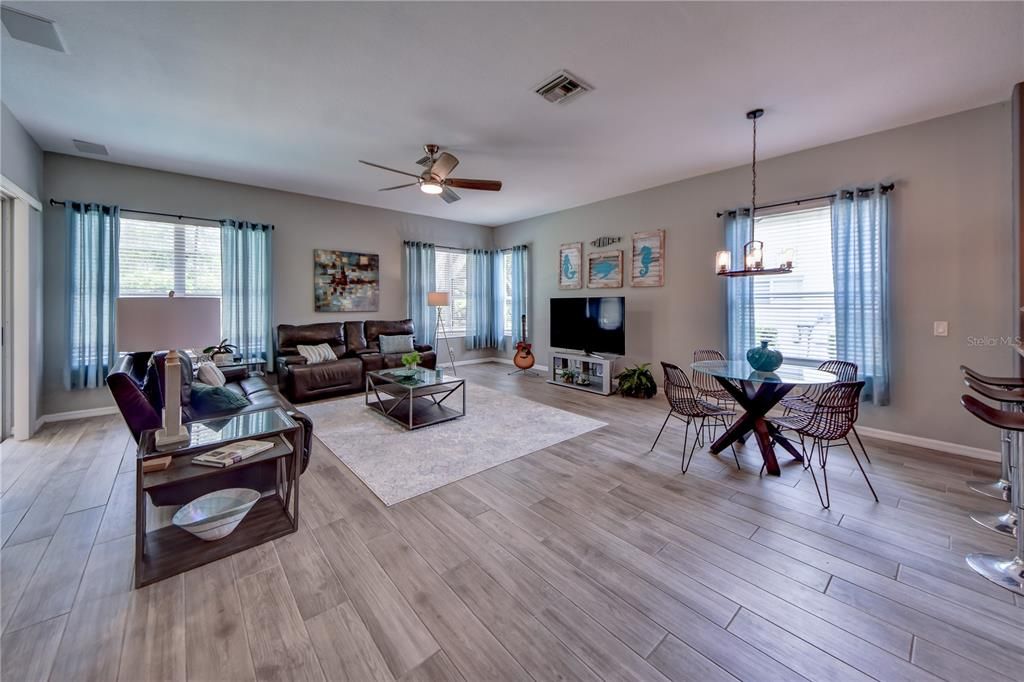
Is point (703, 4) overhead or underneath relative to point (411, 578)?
overhead

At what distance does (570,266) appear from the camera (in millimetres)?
6727

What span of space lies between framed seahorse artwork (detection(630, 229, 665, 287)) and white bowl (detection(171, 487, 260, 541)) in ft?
16.8

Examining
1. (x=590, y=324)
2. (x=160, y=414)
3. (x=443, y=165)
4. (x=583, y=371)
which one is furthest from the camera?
(x=583, y=371)

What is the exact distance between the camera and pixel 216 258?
5141mm

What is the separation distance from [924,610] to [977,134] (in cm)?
387

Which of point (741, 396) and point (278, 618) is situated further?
point (741, 396)

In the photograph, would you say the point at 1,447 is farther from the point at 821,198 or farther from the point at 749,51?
the point at 821,198

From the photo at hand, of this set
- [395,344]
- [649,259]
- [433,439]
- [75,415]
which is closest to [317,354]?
[395,344]

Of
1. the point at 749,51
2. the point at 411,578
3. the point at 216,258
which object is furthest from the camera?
the point at 216,258

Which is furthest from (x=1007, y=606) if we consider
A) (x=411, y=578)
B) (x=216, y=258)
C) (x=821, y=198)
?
(x=216, y=258)

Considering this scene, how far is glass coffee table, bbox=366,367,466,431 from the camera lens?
407 cm

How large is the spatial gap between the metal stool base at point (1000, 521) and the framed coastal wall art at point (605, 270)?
4.30 metres

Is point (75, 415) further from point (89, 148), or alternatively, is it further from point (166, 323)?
point (166, 323)

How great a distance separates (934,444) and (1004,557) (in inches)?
79.7
